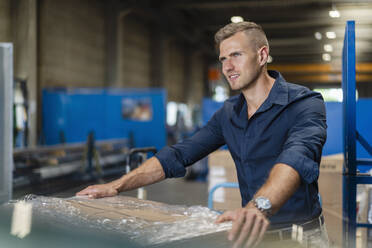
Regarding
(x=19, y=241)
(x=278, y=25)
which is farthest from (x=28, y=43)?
(x=19, y=241)

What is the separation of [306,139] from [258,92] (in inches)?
12.4

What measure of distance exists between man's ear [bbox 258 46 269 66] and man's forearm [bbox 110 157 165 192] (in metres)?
0.55

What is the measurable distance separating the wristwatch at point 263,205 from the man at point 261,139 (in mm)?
60

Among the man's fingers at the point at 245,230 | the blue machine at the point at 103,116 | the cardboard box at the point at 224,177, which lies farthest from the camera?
the blue machine at the point at 103,116

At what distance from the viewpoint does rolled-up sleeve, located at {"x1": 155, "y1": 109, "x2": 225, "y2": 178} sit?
1.65 metres

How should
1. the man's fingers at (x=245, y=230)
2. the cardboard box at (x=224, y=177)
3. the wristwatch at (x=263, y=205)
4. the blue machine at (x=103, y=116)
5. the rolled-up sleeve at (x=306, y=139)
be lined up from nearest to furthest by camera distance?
1. the man's fingers at (x=245, y=230)
2. the wristwatch at (x=263, y=205)
3. the rolled-up sleeve at (x=306, y=139)
4. the cardboard box at (x=224, y=177)
5. the blue machine at (x=103, y=116)

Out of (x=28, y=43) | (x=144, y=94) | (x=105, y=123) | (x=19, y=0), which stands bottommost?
(x=105, y=123)

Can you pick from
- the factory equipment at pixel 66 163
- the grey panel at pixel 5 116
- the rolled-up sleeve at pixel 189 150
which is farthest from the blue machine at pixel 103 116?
the rolled-up sleeve at pixel 189 150

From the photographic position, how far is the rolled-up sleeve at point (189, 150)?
64.8 inches

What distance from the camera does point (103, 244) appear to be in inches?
34.6

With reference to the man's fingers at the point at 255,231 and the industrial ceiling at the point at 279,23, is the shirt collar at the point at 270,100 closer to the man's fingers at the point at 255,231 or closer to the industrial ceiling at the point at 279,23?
the man's fingers at the point at 255,231

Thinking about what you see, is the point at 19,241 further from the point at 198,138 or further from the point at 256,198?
the point at 198,138

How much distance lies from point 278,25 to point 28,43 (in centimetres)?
723

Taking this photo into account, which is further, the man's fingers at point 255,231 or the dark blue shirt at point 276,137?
the dark blue shirt at point 276,137
